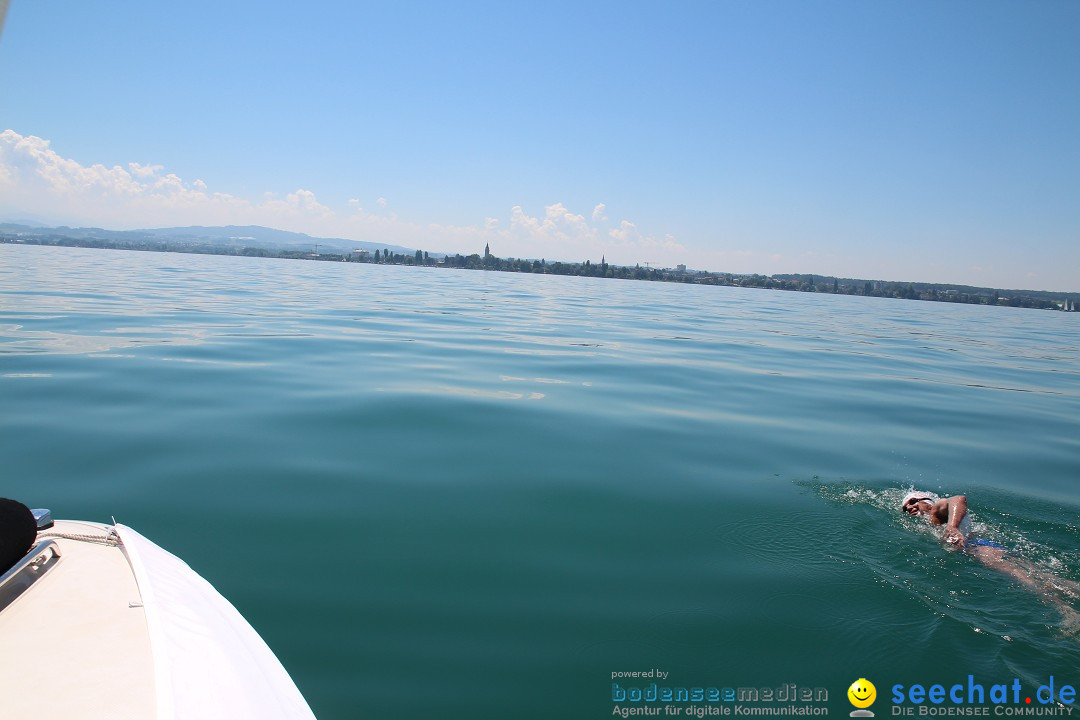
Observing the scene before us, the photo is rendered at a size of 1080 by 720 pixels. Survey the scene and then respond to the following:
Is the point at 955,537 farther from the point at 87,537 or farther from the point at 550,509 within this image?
the point at 87,537

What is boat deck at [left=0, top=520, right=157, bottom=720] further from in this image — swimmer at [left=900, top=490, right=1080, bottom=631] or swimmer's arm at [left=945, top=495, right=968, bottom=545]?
swimmer's arm at [left=945, top=495, right=968, bottom=545]

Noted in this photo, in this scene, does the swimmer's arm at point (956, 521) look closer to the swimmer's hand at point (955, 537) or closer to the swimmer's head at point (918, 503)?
the swimmer's hand at point (955, 537)

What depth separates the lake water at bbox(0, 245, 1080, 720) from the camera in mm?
3559

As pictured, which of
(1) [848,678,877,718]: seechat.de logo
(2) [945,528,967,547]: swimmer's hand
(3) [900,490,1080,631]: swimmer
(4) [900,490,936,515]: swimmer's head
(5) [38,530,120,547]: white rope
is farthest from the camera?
(4) [900,490,936,515]: swimmer's head

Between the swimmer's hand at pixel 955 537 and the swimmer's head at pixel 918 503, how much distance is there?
0.32 metres

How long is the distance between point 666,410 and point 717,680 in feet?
20.1

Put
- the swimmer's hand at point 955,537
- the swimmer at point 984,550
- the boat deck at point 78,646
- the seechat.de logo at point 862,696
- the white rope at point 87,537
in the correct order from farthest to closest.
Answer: the swimmer's hand at point 955,537
the swimmer at point 984,550
the seechat.de logo at point 862,696
the white rope at point 87,537
the boat deck at point 78,646

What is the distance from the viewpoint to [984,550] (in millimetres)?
5141

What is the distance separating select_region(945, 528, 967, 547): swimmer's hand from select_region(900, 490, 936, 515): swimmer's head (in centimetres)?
32

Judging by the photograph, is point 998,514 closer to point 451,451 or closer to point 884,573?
point 884,573

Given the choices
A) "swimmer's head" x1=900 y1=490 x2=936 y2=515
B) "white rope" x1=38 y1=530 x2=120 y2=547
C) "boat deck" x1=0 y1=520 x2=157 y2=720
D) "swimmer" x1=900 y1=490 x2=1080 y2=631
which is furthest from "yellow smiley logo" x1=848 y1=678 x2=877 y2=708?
"white rope" x1=38 y1=530 x2=120 y2=547

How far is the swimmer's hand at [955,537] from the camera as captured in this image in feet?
17.3

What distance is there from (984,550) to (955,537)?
0.72ft

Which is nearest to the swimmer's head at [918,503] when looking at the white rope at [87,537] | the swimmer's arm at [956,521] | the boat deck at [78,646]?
the swimmer's arm at [956,521]
